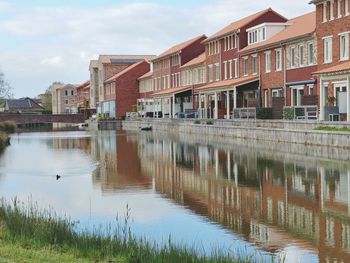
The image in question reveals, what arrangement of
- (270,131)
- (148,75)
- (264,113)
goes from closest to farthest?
(270,131) → (264,113) → (148,75)

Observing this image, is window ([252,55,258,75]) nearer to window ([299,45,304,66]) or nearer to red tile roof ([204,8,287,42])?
red tile roof ([204,8,287,42])

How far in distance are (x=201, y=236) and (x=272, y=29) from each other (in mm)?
49635

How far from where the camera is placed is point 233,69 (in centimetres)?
7181

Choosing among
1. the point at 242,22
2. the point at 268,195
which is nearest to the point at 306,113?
the point at 268,195

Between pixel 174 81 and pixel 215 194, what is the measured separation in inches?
2968

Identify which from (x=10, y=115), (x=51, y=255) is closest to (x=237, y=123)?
(x=51, y=255)

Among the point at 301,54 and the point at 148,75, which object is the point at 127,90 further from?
the point at 301,54

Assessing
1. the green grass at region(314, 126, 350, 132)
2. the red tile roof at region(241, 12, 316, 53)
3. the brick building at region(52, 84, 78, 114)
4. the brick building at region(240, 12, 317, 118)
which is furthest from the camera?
the brick building at region(52, 84, 78, 114)

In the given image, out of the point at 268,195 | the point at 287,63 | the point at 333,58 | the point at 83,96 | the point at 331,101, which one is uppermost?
the point at 287,63

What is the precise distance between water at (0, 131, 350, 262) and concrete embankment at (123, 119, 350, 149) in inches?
25.2

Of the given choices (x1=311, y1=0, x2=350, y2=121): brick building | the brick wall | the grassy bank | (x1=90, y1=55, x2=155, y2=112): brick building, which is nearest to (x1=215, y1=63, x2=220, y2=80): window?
(x1=311, y1=0, x2=350, y2=121): brick building

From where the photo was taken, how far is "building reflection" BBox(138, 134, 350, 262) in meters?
16.1

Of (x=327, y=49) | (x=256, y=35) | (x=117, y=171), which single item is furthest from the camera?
(x=256, y=35)

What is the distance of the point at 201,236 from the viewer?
16.4m
